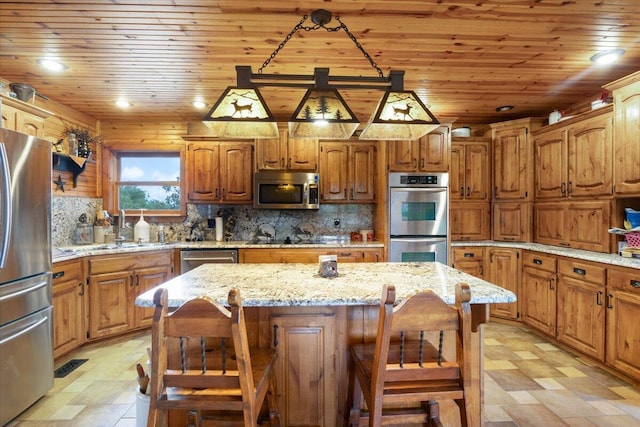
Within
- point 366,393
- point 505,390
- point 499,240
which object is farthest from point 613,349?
point 366,393

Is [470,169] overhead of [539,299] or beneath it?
overhead

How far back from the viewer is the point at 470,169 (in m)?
4.19

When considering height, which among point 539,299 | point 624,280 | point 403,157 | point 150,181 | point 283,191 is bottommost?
point 539,299

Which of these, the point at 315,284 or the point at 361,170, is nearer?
the point at 315,284

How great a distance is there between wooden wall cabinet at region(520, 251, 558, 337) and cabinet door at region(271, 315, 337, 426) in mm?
2655

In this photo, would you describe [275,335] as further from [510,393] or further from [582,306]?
[582,306]

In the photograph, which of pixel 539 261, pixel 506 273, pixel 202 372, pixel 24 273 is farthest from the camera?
pixel 506 273

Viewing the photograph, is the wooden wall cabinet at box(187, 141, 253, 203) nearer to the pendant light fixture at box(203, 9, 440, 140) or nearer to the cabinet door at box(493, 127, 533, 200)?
the pendant light fixture at box(203, 9, 440, 140)

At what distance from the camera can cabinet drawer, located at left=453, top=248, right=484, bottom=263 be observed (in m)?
3.94

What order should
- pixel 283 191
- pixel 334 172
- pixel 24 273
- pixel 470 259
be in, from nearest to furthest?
pixel 24 273, pixel 470 259, pixel 283 191, pixel 334 172

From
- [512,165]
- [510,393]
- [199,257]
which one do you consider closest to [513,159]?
[512,165]

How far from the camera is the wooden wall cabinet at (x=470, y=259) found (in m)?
3.93

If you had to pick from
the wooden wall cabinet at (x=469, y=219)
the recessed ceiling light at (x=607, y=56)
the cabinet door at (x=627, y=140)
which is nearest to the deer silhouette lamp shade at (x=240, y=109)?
the recessed ceiling light at (x=607, y=56)

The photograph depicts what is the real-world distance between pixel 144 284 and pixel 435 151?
351cm
